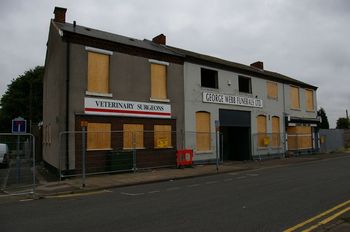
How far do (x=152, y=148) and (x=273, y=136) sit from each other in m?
12.4

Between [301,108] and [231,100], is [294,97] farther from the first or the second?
[231,100]

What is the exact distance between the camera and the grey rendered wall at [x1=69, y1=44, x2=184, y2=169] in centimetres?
1808

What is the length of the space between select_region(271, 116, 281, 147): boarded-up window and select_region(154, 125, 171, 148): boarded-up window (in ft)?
35.4

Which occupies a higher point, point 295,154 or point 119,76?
point 119,76

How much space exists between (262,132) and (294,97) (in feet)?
21.3

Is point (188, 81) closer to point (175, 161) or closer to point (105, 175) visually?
point (175, 161)

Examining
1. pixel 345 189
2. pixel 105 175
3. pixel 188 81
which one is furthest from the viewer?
pixel 188 81

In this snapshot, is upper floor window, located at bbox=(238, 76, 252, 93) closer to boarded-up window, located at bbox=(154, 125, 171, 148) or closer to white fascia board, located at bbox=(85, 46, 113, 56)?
boarded-up window, located at bbox=(154, 125, 171, 148)

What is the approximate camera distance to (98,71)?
751 inches

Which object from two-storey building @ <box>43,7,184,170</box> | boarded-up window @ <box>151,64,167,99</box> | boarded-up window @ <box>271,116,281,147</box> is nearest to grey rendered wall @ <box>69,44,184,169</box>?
two-storey building @ <box>43,7,184,170</box>

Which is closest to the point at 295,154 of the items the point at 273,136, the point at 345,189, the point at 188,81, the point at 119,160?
the point at 273,136

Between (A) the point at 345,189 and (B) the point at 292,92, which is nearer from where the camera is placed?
(A) the point at 345,189

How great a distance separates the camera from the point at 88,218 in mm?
8562

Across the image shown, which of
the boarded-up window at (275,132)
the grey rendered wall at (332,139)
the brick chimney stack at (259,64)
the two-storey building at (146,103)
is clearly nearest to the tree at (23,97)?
the two-storey building at (146,103)
